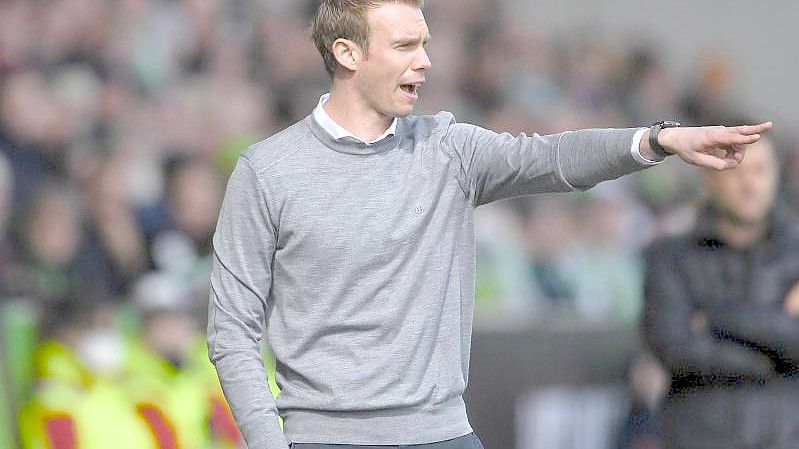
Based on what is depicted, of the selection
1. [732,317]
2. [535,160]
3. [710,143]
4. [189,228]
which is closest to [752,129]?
[710,143]

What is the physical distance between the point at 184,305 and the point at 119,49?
5.89ft

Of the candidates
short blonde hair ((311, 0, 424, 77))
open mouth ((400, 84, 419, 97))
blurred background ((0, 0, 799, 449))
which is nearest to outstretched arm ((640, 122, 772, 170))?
open mouth ((400, 84, 419, 97))

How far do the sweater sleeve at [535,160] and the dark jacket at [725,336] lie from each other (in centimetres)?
142

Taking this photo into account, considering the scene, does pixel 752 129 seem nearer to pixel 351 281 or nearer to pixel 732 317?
pixel 351 281

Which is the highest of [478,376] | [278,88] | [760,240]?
[278,88]

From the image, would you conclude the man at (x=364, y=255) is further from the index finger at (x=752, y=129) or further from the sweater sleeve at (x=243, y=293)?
the index finger at (x=752, y=129)

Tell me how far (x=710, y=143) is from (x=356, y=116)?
82 centimetres

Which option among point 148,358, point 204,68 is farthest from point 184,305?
point 204,68

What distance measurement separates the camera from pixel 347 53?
3424mm

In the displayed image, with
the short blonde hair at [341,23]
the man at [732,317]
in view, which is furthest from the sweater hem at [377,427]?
the man at [732,317]

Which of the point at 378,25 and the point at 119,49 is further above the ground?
the point at 119,49

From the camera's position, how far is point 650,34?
40.3 feet

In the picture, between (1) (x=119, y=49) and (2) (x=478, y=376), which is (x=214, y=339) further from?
(1) (x=119, y=49)

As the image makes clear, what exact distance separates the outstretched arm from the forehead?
1.97 ft
